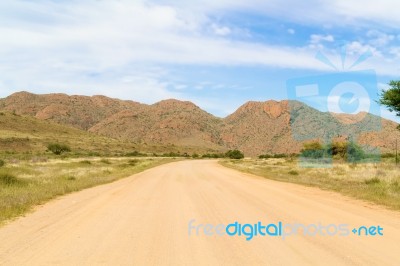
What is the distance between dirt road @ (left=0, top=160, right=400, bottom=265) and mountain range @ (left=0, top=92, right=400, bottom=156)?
8053 cm

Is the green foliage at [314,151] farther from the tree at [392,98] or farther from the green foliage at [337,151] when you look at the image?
the tree at [392,98]

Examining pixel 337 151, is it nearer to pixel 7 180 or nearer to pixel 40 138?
pixel 7 180

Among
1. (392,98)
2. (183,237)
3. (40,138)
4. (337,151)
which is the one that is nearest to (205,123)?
(40,138)

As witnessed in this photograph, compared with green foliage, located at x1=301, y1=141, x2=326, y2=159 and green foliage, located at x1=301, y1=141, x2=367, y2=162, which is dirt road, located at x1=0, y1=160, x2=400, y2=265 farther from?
green foliage, located at x1=301, y1=141, x2=326, y2=159

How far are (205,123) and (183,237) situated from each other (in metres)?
151

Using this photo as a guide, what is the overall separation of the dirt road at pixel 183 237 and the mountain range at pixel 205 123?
80.5 metres

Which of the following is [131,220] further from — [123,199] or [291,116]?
[291,116]

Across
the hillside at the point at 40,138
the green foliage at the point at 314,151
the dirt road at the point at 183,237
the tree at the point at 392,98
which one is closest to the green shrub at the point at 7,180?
the dirt road at the point at 183,237

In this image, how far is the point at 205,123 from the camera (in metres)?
159

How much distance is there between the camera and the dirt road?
6.34 metres

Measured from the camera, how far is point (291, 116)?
116062mm

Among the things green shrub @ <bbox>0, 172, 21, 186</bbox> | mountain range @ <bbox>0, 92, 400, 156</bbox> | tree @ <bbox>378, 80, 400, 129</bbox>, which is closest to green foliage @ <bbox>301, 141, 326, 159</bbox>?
mountain range @ <bbox>0, 92, 400, 156</bbox>

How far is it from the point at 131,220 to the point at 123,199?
4.41m

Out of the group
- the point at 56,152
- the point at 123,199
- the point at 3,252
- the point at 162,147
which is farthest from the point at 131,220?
the point at 162,147
